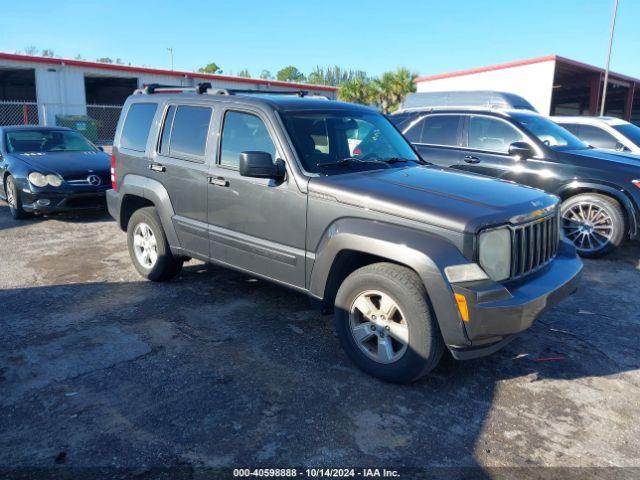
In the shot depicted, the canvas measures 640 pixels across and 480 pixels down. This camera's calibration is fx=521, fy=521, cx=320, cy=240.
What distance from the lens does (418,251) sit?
318 centimetres

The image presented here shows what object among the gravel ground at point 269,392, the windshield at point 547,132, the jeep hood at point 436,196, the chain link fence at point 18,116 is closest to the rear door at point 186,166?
Answer: the gravel ground at point 269,392

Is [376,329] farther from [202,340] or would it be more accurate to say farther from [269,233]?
[202,340]

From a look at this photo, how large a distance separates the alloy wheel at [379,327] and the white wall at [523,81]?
21600mm

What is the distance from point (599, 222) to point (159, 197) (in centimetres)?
549

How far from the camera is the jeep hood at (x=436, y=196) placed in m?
3.24

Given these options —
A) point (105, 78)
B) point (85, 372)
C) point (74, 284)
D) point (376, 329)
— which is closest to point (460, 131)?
point (376, 329)

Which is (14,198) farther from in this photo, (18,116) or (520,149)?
(18,116)

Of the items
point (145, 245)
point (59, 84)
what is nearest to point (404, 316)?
point (145, 245)

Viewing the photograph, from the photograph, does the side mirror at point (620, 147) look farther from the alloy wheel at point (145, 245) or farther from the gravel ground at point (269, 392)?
the alloy wheel at point (145, 245)

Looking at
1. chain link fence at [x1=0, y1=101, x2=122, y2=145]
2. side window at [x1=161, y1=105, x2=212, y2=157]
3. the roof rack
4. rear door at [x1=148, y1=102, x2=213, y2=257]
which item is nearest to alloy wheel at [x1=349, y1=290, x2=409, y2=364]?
rear door at [x1=148, y1=102, x2=213, y2=257]

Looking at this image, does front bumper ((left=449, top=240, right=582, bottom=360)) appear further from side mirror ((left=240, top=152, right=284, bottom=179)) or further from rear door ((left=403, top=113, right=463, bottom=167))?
rear door ((left=403, top=113, right=463, bottom=167))

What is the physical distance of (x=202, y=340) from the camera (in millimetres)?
4184

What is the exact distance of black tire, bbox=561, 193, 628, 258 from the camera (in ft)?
21.9

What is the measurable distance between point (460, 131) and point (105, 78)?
29389mm
